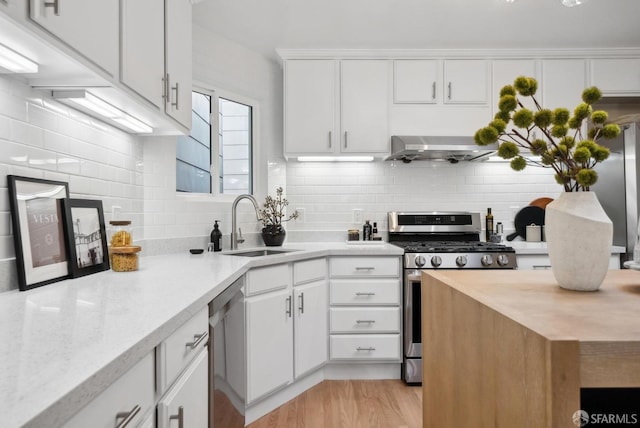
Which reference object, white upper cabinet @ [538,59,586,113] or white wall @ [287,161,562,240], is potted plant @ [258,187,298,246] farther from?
white upper cabinet @ [538,59,586,113]

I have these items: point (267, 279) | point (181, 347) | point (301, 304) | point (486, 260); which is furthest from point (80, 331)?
point (486, 260)

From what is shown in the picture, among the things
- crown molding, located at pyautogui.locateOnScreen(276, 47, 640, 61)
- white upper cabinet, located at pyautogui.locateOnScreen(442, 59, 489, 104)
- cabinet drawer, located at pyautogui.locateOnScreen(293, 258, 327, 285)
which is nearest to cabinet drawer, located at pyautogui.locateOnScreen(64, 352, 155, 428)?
cabinet drawer, located at pyautogui.locateOnScreen(293, 258, 327, 285)

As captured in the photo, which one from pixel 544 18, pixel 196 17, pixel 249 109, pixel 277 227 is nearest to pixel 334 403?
pixel 277 227

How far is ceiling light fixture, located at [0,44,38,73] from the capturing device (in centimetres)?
113

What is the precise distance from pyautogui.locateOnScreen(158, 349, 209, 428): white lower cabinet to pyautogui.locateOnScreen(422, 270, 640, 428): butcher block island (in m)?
0.77

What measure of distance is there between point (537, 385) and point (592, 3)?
298cm

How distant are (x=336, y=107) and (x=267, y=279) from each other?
161 cm

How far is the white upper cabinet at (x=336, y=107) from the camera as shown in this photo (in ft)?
10.8

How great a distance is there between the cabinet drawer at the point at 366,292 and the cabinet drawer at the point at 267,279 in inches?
19.5

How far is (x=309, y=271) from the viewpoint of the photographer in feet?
9.21

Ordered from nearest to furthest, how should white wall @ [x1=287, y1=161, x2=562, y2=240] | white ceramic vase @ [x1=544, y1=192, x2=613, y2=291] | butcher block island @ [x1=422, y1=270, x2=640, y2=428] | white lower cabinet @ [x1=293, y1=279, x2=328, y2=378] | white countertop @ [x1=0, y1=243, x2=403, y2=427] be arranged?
white countertop @ [x1=0, y1=243, x2=403, y2=427]
butcher block island @ [x1=422, y1=270, x2=640, y2=428]
white ceramic vase @ [x1=544, y1=192, x2=613, y2=291]
white lower cabinet @ [x1=293, y1=279, x2=328, y2=378]
white wall @ [x1=287, y1=161, x2=562, y2=240]

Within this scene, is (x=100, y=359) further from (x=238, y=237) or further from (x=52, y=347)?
(x=238, y=237)

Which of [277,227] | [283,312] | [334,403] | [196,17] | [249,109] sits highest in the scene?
[196,17]

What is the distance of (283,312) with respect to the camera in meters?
2.56
